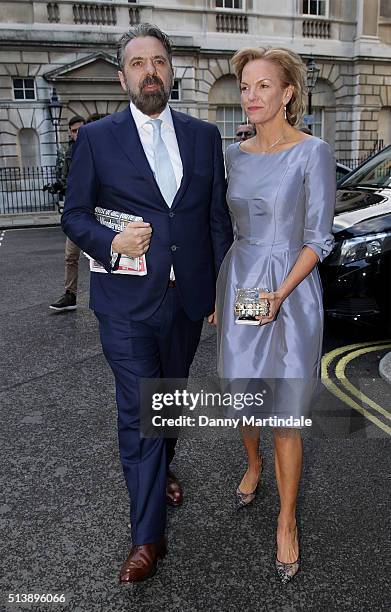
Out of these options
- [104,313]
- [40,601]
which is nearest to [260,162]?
[104,313]

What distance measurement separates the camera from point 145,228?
229 centimetres

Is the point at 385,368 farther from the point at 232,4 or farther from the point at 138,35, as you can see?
the point at 232,4

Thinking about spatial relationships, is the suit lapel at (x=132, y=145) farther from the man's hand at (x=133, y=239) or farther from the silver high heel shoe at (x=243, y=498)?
the silver high heel shoe at (x=243, y=498)

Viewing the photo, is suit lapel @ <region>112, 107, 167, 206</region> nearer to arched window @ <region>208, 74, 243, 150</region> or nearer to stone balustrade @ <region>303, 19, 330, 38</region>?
arched window @ <region>208, 74, 243, 150</region>

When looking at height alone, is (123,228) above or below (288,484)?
above

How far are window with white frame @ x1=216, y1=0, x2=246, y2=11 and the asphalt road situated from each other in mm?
22326

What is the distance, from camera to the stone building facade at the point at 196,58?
67.5 feet

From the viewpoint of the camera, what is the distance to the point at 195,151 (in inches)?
99.8

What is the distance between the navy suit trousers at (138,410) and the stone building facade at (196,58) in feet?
66.2

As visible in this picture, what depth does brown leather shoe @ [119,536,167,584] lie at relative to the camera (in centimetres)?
237

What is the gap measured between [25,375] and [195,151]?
2993 mm

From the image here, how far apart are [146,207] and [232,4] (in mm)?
24082

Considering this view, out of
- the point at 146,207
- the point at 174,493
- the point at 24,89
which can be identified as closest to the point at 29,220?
the point at 24,89

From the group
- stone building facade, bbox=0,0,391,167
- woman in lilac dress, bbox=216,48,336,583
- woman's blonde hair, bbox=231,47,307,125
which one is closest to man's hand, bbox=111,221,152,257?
woman in lilac dress, bbox=216,48,336,583
